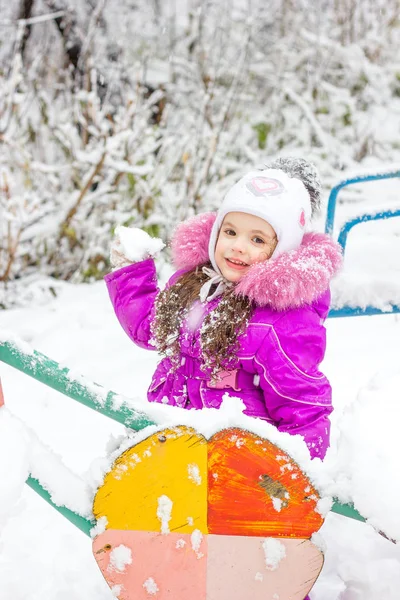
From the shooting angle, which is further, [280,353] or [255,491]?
[280,353]

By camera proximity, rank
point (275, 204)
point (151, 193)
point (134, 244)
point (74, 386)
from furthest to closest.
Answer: point (151, 193)
point (134, 244)
point (275, 204)
point (74, 386)

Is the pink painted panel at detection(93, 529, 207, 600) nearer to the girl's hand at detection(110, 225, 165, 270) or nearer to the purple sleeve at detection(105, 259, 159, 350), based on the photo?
the purple sleeve at detection(105, 259, 159, 350)

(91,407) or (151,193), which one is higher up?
(91,407)

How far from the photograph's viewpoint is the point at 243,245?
5.59 ft

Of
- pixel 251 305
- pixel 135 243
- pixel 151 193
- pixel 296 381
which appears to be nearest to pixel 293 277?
pixel 251 305

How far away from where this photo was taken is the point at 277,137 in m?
6.81

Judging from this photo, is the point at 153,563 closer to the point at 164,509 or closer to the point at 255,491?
the point at 164,509

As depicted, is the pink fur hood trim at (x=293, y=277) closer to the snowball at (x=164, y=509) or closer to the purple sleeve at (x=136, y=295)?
the purple sleeve at (x=136, y=295)

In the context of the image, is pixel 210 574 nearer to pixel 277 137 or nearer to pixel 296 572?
pixel 296 572

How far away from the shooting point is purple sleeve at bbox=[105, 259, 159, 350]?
6.33ft

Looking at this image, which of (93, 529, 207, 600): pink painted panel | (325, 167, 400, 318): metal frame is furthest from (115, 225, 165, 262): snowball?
(325, 167, 400, 318): metal frame

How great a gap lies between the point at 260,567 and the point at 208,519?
157 mm

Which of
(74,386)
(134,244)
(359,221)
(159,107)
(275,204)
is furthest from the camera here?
(159,107)

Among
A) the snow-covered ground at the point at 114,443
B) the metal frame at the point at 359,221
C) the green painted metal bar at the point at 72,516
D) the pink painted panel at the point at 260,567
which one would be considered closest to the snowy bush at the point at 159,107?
the snow-covered ground at the point at 114,443
